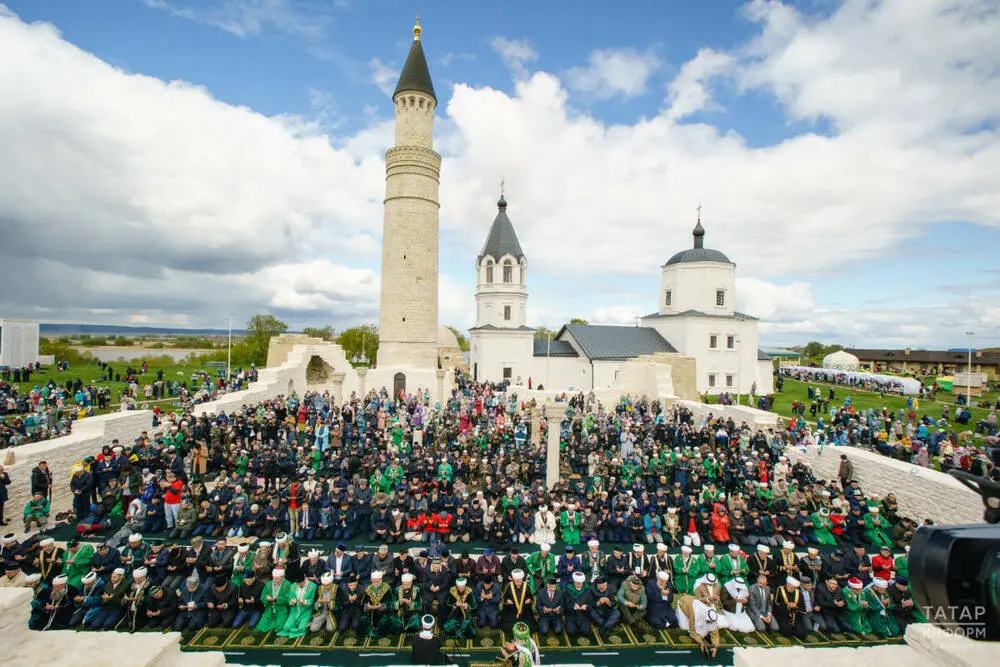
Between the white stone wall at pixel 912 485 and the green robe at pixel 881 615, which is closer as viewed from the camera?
the green robe at pixel 881 615

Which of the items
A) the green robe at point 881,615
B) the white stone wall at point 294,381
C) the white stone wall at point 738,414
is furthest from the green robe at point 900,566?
the white stone wall at point 294,381

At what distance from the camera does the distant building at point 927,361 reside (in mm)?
51406

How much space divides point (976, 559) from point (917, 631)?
174 cm

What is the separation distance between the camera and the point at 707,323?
36.0m

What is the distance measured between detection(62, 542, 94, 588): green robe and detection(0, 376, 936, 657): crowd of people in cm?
3

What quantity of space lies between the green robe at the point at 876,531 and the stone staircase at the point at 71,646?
Result: 13366 millimetres

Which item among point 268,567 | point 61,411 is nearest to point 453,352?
point 61,411

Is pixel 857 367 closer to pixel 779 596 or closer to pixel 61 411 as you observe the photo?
pixel 779 596

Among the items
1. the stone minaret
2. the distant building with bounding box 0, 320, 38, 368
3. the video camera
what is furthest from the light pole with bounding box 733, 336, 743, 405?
the distant building with bounding box 0, 320, 38, 368

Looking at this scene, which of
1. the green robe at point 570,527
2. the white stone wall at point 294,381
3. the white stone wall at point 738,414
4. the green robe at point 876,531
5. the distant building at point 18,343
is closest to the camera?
the green robe at point 570,527

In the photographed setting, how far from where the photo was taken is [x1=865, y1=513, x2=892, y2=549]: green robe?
1099 cm

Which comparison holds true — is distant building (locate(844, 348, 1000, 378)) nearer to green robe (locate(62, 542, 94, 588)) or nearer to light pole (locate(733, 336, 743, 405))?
light pole (locate(733, 336, 743, 405))

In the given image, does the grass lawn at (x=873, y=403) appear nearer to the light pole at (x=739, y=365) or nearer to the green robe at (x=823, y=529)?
the light pole at (x=739, y=365)

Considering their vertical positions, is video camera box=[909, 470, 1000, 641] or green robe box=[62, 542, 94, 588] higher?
video camera box=[909, 470, 1000, 641]
